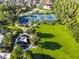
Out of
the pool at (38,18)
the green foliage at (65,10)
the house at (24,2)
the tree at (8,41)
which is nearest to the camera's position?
the tree at (8,41)

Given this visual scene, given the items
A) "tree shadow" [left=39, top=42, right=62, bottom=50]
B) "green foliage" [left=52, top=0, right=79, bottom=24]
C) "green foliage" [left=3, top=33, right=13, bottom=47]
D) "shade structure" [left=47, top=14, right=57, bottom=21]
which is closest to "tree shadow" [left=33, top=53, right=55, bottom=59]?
"tree shadow" [left=39, top=42, right=62, bottom=50]

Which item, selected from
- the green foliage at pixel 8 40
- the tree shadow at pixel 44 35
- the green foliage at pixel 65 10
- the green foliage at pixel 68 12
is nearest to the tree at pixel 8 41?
the green foliage at pixel 8 40

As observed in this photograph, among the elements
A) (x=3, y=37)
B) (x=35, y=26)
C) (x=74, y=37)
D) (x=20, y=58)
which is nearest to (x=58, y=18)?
(x=35, y=26)

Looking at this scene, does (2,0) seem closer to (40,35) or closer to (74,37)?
(40,35)

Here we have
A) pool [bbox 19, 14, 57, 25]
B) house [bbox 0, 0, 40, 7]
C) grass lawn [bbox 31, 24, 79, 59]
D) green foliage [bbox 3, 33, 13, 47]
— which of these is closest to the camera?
grass lawn [bbox 31, 24, 79, 59]

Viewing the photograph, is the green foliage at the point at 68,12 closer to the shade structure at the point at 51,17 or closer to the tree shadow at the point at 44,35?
the shade structure at the point at 51,17

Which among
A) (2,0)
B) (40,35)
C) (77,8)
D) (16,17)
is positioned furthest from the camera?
(2,0)

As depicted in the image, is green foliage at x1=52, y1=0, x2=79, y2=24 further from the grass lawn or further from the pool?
the grass lawn

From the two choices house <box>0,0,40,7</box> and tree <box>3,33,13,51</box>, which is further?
house <box>0,0,40,7</box>
